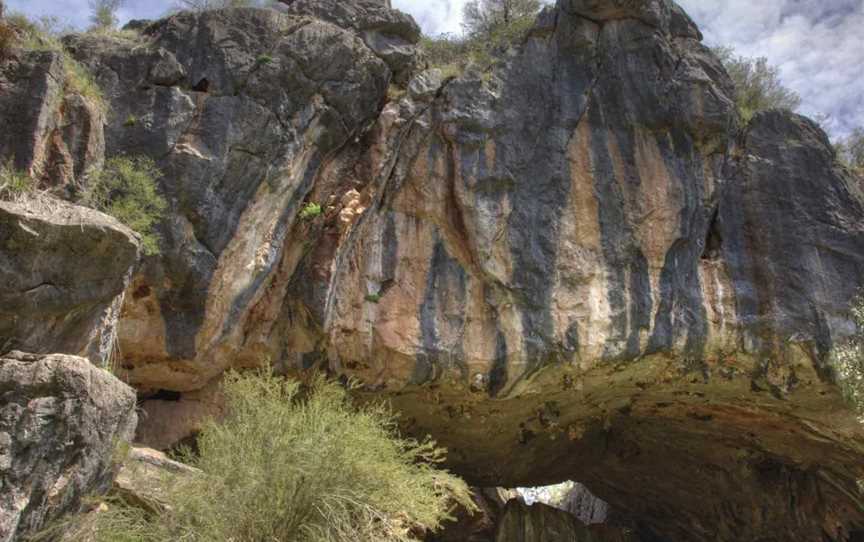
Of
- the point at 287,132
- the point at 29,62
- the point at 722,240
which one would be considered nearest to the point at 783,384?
the point at 722,240

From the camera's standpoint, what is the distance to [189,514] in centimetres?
854

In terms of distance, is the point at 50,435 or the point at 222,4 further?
the point at 222,4

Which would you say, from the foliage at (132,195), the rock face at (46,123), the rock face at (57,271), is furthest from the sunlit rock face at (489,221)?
the rock face at (57,271)

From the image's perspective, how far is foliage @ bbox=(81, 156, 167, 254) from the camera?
9383mm

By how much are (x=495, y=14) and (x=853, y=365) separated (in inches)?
337

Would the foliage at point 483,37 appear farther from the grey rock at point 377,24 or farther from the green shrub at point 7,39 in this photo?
the green shrub at point 7,39

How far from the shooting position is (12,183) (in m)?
7.85

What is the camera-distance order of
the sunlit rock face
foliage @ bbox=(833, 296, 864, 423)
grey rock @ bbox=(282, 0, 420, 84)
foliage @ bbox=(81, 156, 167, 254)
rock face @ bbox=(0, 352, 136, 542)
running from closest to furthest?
rock face @ bbox=(0, 352, 136, 542) → foliage @ bbox=(81, 156, 167, 254) → the sunlit rock face → foliage @ bbox=(833, 296, 864, 423) → grey rock @ bbox=(282, 0, 420, 84)

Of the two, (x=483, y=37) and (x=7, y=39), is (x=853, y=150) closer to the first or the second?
(x=483, y=37)

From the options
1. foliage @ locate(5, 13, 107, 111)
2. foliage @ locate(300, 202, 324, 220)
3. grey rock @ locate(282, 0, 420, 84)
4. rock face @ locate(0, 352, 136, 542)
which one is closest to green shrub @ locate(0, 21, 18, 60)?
foliage @ locate(5, 13, 107, 111)

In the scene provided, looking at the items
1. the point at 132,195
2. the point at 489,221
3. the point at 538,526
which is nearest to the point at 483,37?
the point at 489,221

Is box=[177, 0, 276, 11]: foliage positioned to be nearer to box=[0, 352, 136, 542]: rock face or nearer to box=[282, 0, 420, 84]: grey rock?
box=[282, 0, 420, 84]: grey rock

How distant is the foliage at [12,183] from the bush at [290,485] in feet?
10.9

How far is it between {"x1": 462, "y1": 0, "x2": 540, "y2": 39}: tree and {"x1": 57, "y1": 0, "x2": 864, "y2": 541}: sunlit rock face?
171cm
